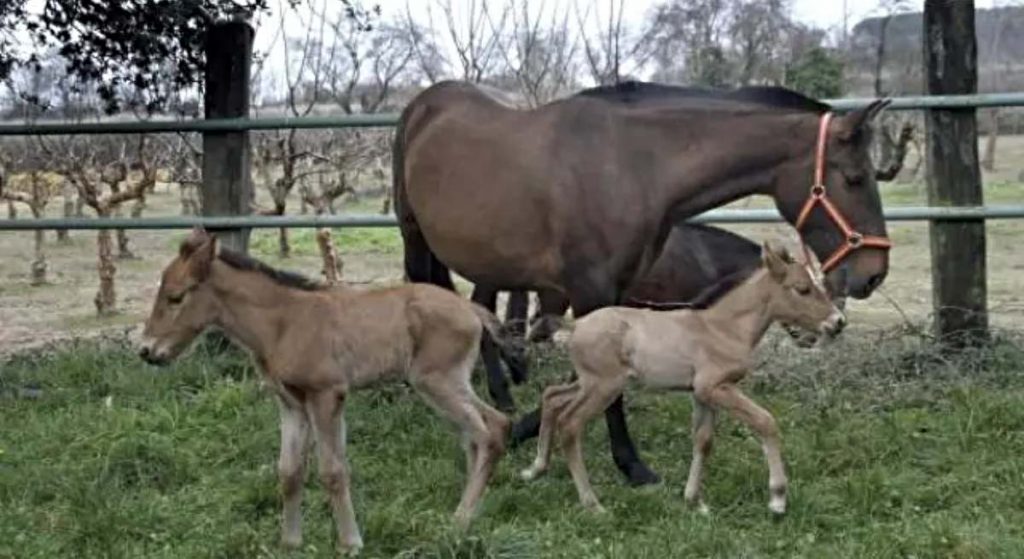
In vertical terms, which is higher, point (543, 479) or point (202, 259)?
point (202, 259)

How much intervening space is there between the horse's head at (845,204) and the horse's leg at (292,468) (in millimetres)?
2274

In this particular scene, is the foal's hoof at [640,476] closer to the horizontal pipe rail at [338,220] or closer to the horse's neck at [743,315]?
the horse's neck at [743,315]

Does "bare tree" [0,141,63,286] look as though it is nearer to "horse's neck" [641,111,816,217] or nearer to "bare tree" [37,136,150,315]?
"bare tree" [37,136,150,315]

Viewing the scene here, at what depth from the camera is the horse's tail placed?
657 cm

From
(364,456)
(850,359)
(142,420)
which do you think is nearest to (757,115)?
(850,359)

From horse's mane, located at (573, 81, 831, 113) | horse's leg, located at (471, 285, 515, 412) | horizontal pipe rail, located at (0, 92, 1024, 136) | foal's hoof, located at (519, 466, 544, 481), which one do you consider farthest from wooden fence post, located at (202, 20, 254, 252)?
foal's hoof, located at (519, 466, 544, 481)

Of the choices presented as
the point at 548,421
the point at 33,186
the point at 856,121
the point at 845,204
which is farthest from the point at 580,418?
the point at 33,186

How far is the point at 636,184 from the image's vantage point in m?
5.36

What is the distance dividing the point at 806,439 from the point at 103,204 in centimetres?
1392

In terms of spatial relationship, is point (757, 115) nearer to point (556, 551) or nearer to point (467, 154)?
point (467, 154)

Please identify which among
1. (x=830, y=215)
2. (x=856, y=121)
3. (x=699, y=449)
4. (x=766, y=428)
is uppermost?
(x=856, y=121)

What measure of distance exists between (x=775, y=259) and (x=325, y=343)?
1824 mm

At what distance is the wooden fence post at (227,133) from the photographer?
756cm

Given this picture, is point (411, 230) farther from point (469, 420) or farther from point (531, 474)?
point (469, 420)
